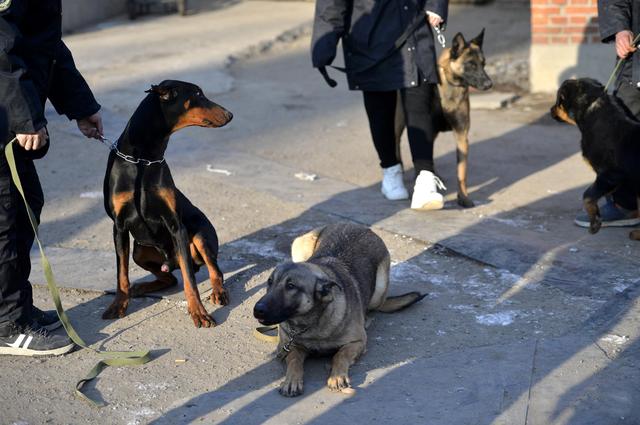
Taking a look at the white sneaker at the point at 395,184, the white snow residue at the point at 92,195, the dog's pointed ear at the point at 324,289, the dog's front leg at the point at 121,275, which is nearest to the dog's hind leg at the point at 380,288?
the dog's pointed ear at the point at 324,289

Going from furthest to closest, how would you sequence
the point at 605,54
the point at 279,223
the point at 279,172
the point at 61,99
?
the point at 605,54 < the point at 279,172 < the point at 279,223 < the point at 61,99

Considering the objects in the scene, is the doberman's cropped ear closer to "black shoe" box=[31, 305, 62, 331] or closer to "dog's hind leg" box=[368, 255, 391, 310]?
"black shoe" box=[31, 305, 62, 331]

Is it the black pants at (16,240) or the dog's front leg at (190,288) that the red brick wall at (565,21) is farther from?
the black pants at (16,240)

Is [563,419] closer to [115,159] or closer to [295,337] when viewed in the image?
[295,337]

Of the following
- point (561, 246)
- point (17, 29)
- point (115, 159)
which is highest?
point (17, 29)

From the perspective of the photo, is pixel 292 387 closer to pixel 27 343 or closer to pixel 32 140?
pixel 27 343

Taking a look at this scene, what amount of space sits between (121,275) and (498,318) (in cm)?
201

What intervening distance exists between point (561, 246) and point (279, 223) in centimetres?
192

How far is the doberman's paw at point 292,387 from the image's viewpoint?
4184 mm

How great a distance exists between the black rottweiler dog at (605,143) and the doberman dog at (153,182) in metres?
2.59

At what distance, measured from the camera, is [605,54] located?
1015 cm

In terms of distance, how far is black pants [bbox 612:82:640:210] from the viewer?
6.29m

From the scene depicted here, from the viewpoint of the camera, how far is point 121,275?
506cm

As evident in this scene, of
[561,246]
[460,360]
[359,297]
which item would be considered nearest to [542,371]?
[460,360]
